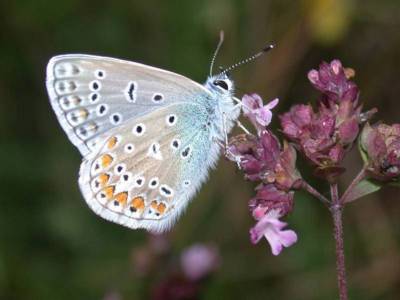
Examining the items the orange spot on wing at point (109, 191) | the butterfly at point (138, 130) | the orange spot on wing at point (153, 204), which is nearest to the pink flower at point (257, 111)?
the butterfly at point (138, 130)

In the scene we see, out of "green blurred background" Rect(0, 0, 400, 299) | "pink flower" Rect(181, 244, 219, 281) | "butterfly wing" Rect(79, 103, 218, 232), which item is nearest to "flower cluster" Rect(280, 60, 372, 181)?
"butterfly wing" Rect(79, 103, 218, 232)

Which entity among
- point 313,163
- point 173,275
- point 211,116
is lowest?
point 173,275

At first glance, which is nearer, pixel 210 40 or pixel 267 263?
pixel 267 263

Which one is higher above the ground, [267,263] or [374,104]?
[374,104]

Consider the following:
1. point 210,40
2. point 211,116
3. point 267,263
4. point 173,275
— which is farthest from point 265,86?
point 211,116

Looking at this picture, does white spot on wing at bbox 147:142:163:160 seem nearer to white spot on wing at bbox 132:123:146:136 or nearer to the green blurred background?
white spot on wing at bbox 132:123:146:136

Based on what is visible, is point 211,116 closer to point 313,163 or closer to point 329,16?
point 313,163
